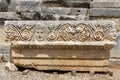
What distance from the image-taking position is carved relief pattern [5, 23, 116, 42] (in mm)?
6918

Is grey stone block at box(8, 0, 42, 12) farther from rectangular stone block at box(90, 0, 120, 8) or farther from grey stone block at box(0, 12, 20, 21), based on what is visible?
rectangular stone block at box(90, 0, 120, 8)

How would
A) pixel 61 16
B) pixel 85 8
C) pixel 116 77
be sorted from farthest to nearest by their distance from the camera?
pixel 85 8, pixel 61 16, pixel 116 77

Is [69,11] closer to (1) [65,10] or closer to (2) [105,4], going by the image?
(1) [65,10]

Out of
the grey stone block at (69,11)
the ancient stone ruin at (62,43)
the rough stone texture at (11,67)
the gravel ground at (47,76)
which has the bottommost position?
the gravel ground at (47,76)

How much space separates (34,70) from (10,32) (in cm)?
80

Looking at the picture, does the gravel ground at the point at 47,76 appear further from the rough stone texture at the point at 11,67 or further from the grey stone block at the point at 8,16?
the grey stone block at the point at 8,16

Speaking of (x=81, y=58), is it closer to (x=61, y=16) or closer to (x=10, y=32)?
(x=10, y=32)

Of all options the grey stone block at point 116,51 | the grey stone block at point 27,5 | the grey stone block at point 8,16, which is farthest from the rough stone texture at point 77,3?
the grey stone block at point 116,51

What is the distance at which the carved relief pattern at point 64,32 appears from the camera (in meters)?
6.92

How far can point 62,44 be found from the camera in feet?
22.6

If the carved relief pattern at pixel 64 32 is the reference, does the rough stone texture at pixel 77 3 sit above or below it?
above

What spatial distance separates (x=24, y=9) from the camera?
32.5ft

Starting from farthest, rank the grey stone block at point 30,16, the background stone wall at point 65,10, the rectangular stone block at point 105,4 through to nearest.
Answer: the rectangular stone block at point 105,4 → the background stone wall at point 65,10 → the grey stone block at point 30,16

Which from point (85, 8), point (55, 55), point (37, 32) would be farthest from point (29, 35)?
point (85, 8)
